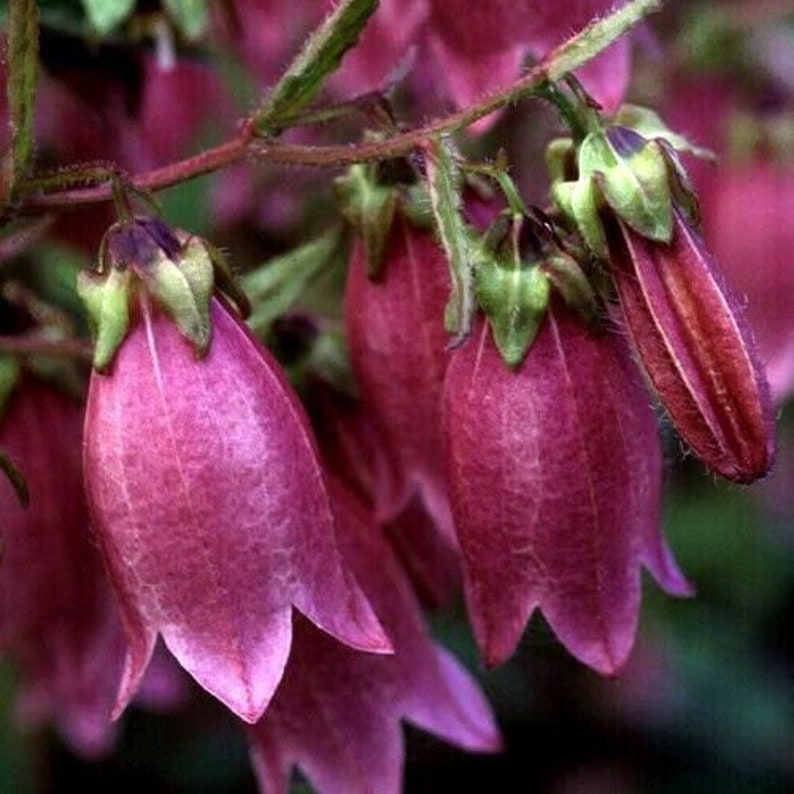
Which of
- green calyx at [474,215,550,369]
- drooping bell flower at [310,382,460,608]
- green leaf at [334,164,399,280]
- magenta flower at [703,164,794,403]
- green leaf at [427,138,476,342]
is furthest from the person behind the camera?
magenta flower at [703,164,794,403]

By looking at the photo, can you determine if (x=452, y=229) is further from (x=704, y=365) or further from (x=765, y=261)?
(x=765, y=261)

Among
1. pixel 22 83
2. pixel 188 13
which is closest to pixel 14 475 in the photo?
pixel 22 83

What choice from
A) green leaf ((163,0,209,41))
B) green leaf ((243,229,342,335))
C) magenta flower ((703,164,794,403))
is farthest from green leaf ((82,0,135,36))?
magenta flower ((703,164,794,403))

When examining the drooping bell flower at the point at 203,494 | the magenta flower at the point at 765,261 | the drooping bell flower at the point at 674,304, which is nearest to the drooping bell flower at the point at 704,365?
the drooping bell flower at the point at 674,304

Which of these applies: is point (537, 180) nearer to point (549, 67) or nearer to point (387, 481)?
point (387, 481)

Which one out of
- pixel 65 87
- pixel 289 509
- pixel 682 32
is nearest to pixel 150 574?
pixel 289 509

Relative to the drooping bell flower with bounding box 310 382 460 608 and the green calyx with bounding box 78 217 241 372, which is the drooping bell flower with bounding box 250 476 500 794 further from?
the green calyx with bounding box 78 217 241 372

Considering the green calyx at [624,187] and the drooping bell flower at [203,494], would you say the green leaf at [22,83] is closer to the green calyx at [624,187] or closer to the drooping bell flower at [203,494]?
the drooping bell flower at [203,494]
